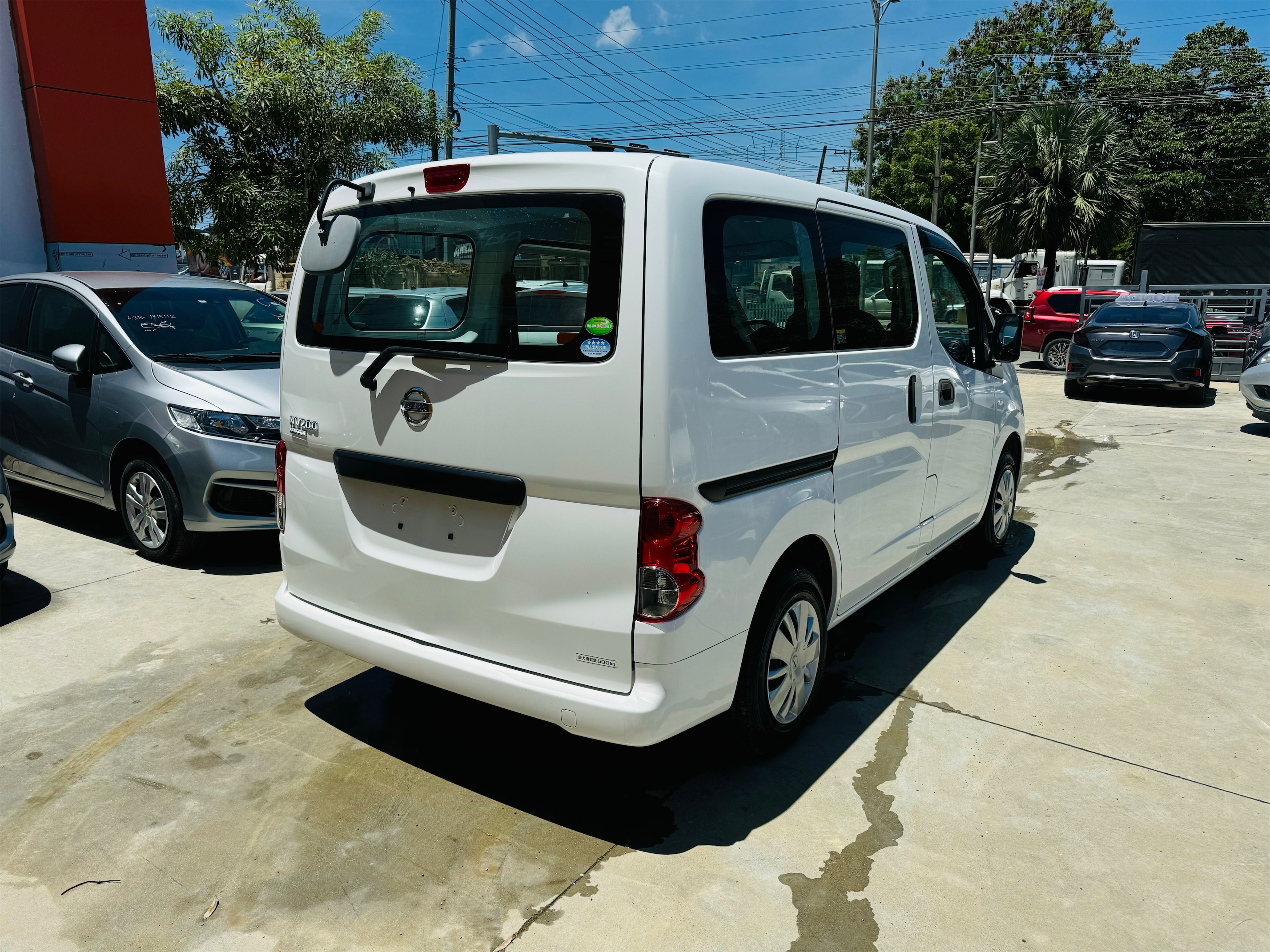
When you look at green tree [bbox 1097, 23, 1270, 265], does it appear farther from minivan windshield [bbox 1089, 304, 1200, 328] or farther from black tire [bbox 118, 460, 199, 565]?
black tire [bbox 118, 460, 199, 565]

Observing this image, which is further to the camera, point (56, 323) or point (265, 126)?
point (265, 126)

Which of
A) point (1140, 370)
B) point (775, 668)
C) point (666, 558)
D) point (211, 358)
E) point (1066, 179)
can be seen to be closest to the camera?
point (666, 558)

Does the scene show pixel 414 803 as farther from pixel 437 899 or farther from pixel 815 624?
pixel 815 624

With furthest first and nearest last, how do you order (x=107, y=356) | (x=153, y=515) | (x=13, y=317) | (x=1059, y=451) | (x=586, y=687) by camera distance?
(x=1059, y=451) < (x=13, y=317) < (x=107, y=356) < (x=153, y=515) < (x=586, y=687)

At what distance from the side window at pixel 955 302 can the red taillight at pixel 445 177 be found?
7.78ft

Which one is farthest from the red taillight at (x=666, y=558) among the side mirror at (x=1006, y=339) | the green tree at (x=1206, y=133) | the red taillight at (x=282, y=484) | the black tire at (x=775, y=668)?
the green tree at (x=1206, y=133)

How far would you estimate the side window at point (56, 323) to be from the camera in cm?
576

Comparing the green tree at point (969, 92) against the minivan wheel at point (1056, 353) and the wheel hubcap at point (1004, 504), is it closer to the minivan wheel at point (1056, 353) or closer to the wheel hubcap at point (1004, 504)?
the minivan wheel at point (1056, 353)

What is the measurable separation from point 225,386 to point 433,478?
9.95 feet

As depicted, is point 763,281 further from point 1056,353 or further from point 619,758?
point 1056,353

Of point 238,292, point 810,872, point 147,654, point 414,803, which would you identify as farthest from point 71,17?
point 810,872

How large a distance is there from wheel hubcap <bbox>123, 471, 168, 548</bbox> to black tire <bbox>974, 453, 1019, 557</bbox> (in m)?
4.84

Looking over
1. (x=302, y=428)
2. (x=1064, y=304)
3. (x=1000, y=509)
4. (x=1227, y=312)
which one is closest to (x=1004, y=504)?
(x=1000, y=509)

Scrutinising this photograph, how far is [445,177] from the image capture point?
2859 millimetres
